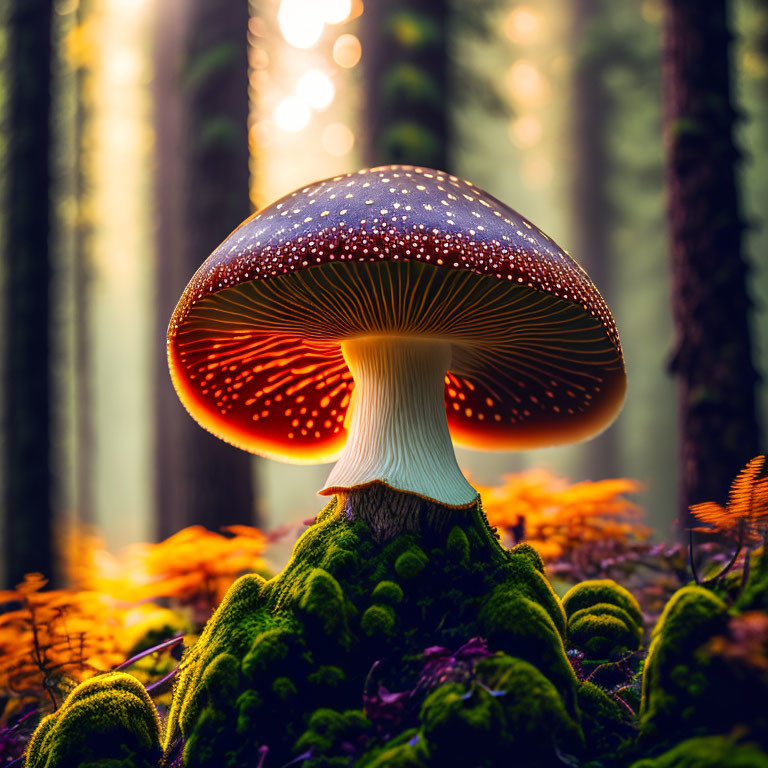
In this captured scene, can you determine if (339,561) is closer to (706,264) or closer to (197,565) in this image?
(197,565)

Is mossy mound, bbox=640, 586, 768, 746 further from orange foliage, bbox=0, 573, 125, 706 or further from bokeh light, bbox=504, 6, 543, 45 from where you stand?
bokeh light, bbox=504, 6, 543, 45

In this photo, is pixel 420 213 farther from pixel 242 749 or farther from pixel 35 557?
pixel 35 557

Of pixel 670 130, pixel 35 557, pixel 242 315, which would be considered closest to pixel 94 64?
pixel 35 557

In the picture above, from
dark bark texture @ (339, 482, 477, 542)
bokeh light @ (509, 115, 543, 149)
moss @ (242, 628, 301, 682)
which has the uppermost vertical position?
bokeh light @ (509, 115, 543, 149)

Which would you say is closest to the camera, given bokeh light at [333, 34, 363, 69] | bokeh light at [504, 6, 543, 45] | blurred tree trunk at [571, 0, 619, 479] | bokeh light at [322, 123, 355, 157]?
bokeh light at [333, 34, 363, 69]

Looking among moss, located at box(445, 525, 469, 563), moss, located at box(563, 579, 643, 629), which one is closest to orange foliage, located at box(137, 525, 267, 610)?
moss, located at box(445, 525, 469, 563)

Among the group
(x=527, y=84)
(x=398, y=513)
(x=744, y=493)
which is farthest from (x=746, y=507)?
(x=527, y=84)
